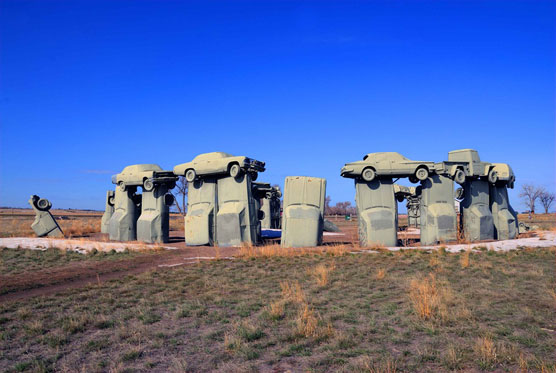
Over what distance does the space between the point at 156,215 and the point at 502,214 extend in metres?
17.1

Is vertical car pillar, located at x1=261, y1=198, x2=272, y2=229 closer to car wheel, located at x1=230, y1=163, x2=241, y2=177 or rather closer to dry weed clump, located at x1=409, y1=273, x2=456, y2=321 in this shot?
car wheel, located at x1=230, y1=163, x2=241, y2=177

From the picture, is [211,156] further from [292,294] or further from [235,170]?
[292,294]

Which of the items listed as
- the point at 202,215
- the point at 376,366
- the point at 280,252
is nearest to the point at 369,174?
the point at 280,252

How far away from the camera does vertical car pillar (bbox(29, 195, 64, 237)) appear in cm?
2388

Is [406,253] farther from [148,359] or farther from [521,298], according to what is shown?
[148,359]

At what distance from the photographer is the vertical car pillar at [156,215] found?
20016 mm

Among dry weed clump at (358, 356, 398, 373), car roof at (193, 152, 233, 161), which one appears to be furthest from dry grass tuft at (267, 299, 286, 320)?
car roof at (193, 152, 233, 161)

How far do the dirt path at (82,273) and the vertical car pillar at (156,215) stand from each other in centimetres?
395

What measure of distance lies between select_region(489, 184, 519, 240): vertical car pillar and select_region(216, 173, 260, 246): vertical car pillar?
38.9 feet

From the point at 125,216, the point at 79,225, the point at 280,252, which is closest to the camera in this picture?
the point at 280,252

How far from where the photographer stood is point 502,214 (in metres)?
19.7

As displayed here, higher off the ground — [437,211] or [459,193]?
[459,193]

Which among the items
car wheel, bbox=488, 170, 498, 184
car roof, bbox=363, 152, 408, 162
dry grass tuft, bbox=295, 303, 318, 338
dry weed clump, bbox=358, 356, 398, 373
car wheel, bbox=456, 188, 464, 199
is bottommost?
dry weed clump, bbox=358, 356, 398, 373

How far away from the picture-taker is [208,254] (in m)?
15.5
